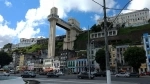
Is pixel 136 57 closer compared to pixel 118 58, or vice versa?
pixel 136 57

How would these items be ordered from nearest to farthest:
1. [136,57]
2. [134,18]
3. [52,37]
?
[136,57], [52,37], [134,18]

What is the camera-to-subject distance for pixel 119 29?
4958 inches

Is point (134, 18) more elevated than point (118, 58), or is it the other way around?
point (134, 18)

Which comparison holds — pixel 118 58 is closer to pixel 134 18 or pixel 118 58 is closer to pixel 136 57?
pixel 136 57

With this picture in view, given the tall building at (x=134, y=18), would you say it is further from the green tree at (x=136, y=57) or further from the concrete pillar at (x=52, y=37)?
the green tree at (x=136, y=57)

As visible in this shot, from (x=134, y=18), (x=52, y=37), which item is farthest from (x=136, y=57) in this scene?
(x=134, y=18)

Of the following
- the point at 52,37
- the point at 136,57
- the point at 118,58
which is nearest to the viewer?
the point at 136,57

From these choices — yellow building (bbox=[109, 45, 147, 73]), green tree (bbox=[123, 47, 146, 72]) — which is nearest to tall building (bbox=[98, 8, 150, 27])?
yellow building (bbox=[109, 45, 147, 73])

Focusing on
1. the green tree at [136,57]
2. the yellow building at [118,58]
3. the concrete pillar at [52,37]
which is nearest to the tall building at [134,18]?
the concrete pillar at [52,37]

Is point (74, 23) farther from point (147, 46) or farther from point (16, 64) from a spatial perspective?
point (147, 46)

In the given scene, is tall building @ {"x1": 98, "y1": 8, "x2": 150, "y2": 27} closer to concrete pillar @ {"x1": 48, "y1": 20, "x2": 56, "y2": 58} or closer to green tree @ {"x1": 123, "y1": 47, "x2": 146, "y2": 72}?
concrete pillar @ {"x1": 48, "y1": 20, "x2": 56, "y2": 58}

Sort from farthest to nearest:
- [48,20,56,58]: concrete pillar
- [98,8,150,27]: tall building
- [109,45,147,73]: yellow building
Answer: [98,8,150,27]: tall building → [48,20,56,58]: concrete pillar → [109,45,147,73]: yellow building

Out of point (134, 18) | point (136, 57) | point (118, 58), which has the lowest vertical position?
point (136, 57)

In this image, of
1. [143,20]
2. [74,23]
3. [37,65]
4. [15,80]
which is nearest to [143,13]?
[143,20]
